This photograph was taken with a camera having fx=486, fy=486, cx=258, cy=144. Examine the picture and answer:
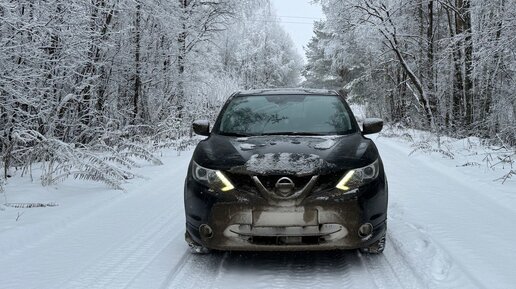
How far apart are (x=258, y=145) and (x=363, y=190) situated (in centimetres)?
103

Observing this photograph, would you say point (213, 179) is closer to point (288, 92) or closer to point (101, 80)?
point (288, 92)

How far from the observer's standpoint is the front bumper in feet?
12.6

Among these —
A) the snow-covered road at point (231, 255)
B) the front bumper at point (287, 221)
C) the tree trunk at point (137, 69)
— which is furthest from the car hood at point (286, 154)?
the tree trunk at point (137, 69)

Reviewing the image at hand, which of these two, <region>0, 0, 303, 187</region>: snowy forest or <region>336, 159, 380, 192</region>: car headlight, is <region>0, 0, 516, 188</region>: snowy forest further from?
<region>336, 159, 380, 192</region>: car headlight

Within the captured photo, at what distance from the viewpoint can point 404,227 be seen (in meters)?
5.36

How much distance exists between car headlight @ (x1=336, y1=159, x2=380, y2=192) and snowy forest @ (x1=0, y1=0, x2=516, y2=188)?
473 cm

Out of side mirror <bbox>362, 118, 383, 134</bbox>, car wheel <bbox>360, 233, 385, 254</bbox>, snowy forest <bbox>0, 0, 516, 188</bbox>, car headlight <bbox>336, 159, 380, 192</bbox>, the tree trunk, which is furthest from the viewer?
the tree trunk

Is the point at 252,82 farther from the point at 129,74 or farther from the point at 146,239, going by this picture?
the point at 146,239

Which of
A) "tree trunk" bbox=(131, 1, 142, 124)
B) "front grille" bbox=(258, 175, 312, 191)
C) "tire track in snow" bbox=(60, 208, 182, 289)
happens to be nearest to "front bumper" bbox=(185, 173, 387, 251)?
"front grille" bbox=(258, 175, 312, 191)

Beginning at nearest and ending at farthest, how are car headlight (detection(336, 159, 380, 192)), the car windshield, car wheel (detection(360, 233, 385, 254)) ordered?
car headlight (detection(336, 159, 380, 192)) → car wheel (detection(360, 233, 385, 254)) → the car windshield

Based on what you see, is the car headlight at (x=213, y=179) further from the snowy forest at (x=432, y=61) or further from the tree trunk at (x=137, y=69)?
the tree trunk at (x=137, y=69)

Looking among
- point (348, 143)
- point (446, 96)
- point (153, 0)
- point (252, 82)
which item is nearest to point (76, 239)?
point (348, 143)

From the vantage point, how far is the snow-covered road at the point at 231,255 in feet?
12.7

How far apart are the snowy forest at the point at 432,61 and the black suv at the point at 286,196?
6527mm
